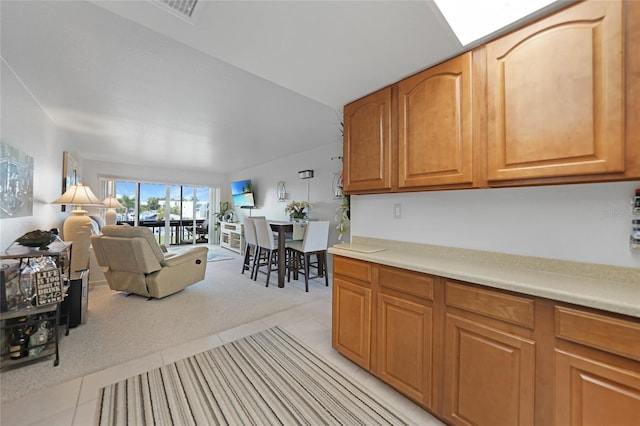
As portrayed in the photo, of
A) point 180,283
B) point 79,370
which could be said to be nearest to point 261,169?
point 180,283

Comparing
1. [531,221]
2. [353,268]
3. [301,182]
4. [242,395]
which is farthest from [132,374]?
[301,182]

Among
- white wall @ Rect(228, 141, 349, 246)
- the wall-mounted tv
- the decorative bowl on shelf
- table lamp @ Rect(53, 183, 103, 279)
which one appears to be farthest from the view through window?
the decorative bowl on shelf

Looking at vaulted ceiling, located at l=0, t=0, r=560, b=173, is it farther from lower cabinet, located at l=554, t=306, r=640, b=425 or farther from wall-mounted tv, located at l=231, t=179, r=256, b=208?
wall-mounted tv, located at l=231, t=179, r=256, b=208

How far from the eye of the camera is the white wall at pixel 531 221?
1169 mm

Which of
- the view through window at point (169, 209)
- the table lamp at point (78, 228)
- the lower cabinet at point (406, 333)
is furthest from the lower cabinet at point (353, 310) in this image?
the view through window at point (169, 209)

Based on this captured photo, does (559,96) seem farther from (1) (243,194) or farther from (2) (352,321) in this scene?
(1) (243,194)

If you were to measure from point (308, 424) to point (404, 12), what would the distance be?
2243 millimetres

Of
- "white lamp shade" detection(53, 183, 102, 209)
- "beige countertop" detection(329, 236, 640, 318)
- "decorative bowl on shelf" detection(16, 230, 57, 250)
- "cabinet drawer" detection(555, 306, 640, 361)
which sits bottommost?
"cabinet drawer" detection(555, 306, 640, 361)

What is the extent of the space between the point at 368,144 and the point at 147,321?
2.89 m

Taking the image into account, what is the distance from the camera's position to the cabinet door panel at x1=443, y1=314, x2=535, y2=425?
1.08 m

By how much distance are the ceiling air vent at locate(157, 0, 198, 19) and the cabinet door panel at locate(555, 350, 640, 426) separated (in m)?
2.22

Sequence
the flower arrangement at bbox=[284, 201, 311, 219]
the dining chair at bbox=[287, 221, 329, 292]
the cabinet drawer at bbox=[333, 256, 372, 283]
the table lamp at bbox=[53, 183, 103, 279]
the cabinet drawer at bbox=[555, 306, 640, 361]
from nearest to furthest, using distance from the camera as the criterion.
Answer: the cabinet drawer at bbox=[555, 306, 640, 361] < the cabinet drawer at bbox=[333, 256, 372, 283] < the table lamp at bbox=[53, 183, 103, 279] < the dining chair at bbox=[287, 221, 329, 292] < the flower arrangement at bbox=[284, 201, 311, 219]

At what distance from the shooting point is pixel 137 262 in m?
3.00

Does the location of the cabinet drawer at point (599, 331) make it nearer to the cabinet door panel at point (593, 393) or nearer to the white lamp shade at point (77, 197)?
the cabinet door panel at point (593, 393)
